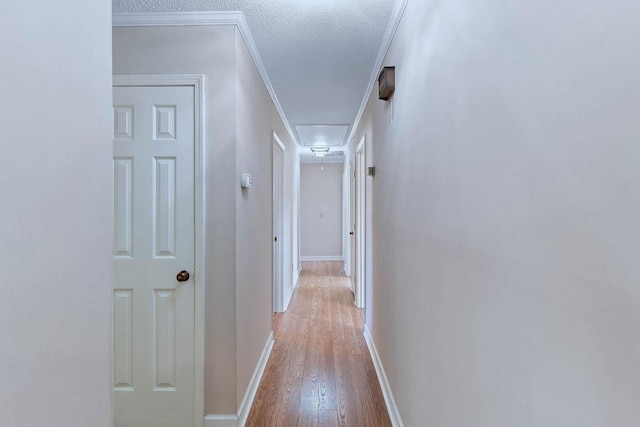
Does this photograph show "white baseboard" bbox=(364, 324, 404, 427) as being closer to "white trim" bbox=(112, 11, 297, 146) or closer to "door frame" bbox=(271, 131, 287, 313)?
"door frame" bbox=(271, 131, 287, 313)

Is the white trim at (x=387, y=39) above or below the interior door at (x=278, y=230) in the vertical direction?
above

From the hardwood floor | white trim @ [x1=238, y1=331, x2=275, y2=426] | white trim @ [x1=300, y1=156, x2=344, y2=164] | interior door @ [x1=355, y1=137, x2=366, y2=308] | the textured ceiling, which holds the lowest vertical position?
the hardwood floor

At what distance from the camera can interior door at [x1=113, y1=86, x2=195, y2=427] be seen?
1.79 m

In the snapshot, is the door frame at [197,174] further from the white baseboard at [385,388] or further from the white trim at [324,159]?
the white trim at [324,159]

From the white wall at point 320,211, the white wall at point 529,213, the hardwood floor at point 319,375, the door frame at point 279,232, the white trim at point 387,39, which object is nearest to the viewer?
the white wall at point 529,213

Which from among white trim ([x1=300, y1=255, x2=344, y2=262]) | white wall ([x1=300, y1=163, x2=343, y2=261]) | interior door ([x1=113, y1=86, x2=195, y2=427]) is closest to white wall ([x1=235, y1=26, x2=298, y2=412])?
interior door ([x1=113, y1=86, x2=195, y2=427])

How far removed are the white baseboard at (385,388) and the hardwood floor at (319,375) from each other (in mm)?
46

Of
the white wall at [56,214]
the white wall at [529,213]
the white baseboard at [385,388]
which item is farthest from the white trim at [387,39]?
the white baseboard at [385,388]

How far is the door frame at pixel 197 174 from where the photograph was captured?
1776 millimetres

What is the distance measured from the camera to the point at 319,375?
2457mm

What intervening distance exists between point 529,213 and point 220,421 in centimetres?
191

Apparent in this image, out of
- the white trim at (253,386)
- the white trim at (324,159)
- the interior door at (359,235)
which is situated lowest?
the white trim at (253,386)

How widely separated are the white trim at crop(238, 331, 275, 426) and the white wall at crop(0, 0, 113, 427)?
1249 mm

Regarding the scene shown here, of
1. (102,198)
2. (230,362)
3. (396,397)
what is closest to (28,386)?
(102,198)
